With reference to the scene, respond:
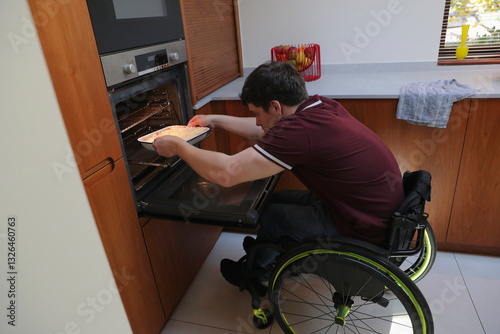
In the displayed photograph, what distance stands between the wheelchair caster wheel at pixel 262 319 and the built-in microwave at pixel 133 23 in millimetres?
1225

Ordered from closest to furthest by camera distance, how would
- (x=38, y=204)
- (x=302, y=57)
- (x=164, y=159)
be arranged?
1. (x=38, y=204)
2. (x=164, y=159)
3. (x=302, y=57)

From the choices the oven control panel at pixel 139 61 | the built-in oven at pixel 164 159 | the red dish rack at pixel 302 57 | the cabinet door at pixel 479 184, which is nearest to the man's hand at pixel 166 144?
the built-in oven at pixel 164 159

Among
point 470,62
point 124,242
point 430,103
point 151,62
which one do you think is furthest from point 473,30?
point 124,242

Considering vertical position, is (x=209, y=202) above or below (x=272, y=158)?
below

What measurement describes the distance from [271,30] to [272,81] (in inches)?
51.6

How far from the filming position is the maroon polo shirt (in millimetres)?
1135

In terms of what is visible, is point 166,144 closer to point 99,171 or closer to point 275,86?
point 99,171

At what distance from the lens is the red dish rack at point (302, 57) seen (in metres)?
2.20

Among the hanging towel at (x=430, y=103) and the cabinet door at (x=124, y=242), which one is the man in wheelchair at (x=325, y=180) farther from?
the hanging towel at (x=430, y=103)

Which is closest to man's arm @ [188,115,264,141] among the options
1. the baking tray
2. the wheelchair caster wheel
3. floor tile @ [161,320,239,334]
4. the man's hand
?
the baking tray

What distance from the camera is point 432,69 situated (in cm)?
225

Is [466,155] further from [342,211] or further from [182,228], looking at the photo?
[182,228]

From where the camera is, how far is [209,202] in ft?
4.37

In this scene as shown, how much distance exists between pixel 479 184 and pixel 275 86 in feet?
4.01
